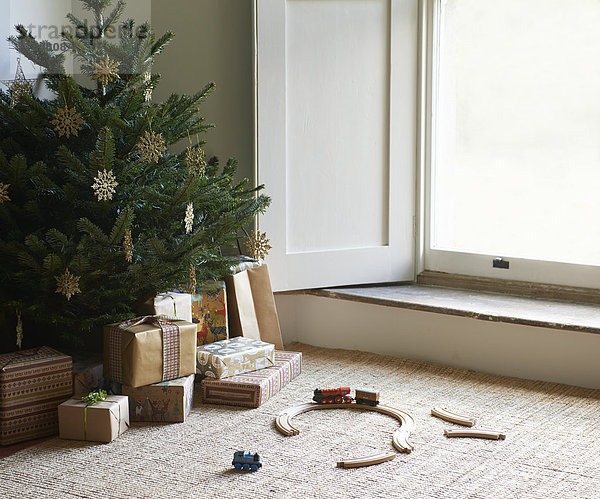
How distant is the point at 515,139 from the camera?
311cm

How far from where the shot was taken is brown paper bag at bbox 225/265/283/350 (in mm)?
2828

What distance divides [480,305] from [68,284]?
1.54 m

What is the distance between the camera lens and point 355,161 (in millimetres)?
3186

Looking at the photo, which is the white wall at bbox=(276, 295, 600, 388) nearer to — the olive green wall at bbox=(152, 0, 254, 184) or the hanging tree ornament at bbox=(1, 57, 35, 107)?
the olive green wall at bbox=(152, 0, 254, 184)

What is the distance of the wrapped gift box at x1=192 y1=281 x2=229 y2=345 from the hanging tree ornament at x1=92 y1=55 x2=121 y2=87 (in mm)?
786

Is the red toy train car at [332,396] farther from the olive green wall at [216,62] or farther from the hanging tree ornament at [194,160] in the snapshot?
the olive green wall at [216,62]

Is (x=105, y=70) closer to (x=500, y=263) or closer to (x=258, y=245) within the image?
(x=258, y=245)

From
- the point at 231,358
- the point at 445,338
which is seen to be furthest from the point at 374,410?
the point at 445,338

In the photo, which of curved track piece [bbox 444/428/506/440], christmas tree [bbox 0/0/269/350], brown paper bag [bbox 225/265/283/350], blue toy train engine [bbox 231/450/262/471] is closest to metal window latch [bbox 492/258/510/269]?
brown paper bag [bbox 225/265/283/350]

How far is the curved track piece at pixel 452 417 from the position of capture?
2293 millimetres

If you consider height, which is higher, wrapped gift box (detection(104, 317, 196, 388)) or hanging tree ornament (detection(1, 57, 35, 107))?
hanging tree ornament (detection(1, 57, 35, 107))

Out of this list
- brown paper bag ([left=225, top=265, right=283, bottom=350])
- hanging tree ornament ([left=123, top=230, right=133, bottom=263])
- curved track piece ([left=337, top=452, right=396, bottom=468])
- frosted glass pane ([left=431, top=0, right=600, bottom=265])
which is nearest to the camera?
curved track piece ([left=337, top=452, right=396, bottom=468])

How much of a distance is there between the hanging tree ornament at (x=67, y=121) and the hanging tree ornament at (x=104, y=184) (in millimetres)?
151

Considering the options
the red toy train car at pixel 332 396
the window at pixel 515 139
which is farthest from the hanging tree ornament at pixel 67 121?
the window at pixel 515 139
